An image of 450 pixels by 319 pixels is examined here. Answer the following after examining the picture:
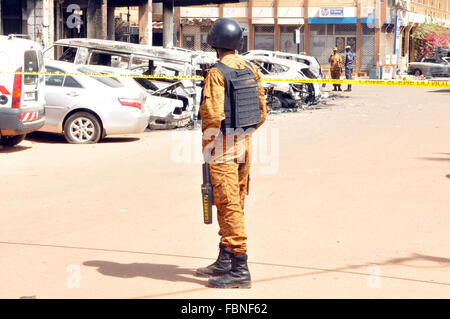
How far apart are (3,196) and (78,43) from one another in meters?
9.84

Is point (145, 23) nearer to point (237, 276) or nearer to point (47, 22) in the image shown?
point (47, 22)

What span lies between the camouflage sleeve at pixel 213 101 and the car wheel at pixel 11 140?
8.79 metres

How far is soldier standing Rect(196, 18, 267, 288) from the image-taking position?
5.50 m

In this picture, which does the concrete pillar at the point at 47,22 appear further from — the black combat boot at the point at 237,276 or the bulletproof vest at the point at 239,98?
the black combat boot at the point at 237,276

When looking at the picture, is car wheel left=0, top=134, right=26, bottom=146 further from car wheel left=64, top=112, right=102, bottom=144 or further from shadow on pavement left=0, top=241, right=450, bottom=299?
shadow on pavement left=0, top=241, right=450, bottom=299

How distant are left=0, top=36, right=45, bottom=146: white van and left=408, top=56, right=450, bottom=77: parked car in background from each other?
124ft

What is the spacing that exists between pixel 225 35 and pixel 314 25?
50.3 meters

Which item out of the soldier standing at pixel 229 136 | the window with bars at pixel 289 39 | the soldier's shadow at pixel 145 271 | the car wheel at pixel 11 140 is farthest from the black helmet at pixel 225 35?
the window with bars at pixel 289 39

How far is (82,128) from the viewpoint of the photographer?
567 inches

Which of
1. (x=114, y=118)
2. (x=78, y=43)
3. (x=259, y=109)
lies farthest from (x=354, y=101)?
(x=259, y=109)

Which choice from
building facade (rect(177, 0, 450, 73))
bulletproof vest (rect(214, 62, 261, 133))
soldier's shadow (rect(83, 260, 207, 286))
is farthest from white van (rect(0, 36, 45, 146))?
building facade (rect(177, 0, 450, 73))
